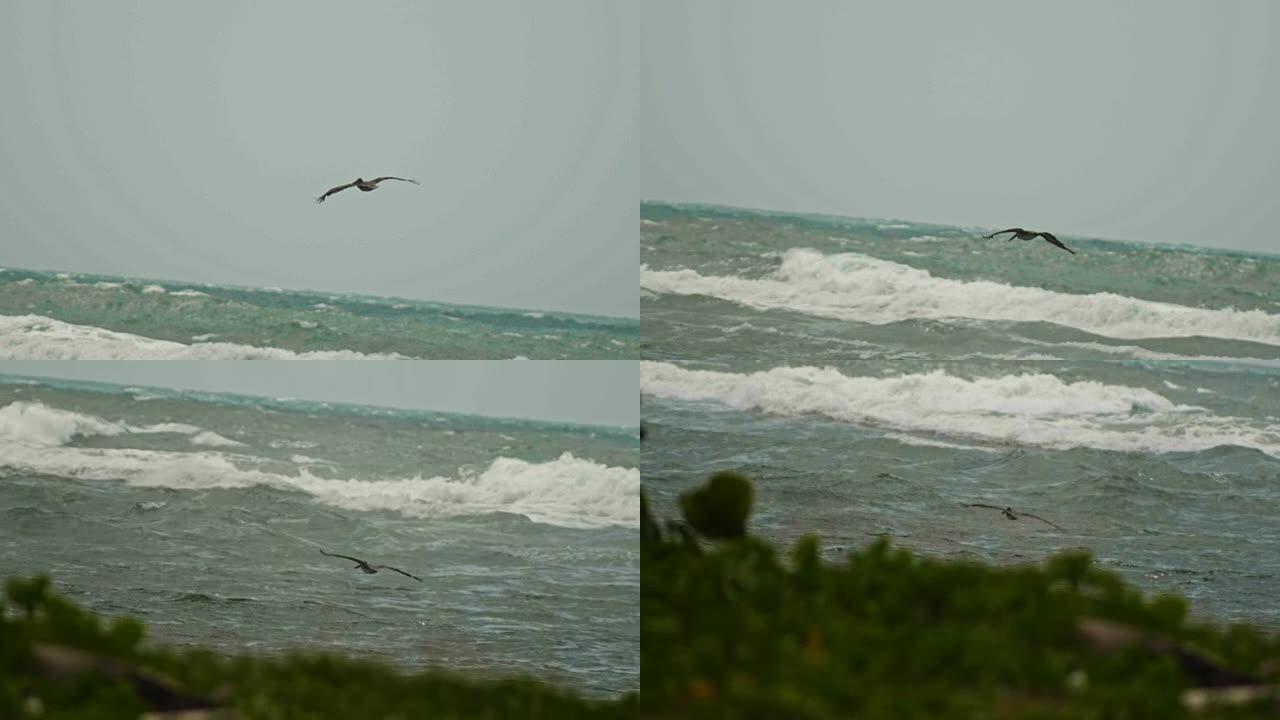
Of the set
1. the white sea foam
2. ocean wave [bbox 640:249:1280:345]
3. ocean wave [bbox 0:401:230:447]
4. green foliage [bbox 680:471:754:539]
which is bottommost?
the white sea foam

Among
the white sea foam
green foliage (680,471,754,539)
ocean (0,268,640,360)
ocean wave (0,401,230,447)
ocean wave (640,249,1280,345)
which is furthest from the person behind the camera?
ocean wave (640,249,1280,345)

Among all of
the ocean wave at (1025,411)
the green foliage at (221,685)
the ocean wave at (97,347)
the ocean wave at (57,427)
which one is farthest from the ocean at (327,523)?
the green foliage at (221,685)

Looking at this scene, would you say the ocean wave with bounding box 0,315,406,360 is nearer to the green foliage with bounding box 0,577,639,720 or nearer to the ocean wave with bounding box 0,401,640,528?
the ocean wave with bounding box 0,401,640,528

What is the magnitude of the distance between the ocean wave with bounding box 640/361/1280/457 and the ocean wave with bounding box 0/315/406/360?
287 cm

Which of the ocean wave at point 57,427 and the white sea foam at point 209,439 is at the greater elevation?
the ocean wave at point 57,427

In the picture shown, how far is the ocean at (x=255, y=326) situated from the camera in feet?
35.8

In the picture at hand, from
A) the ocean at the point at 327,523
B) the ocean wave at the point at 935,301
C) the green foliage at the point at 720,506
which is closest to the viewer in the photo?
the green foliage at the point at 720,506

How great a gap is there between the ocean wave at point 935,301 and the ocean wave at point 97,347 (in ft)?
9.50

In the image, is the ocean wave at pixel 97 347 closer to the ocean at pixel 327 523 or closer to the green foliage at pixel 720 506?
the ocean at pixel 327 523

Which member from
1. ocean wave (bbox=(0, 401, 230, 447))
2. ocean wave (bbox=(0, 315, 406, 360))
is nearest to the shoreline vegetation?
ocean wave (bbox=(0, 315, 406, 360))

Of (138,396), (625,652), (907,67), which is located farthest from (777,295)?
(138,396)

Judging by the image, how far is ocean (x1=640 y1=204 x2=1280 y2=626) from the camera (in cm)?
1109

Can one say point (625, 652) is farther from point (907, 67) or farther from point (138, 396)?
point (907, 67)

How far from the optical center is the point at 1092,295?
11609 mm
